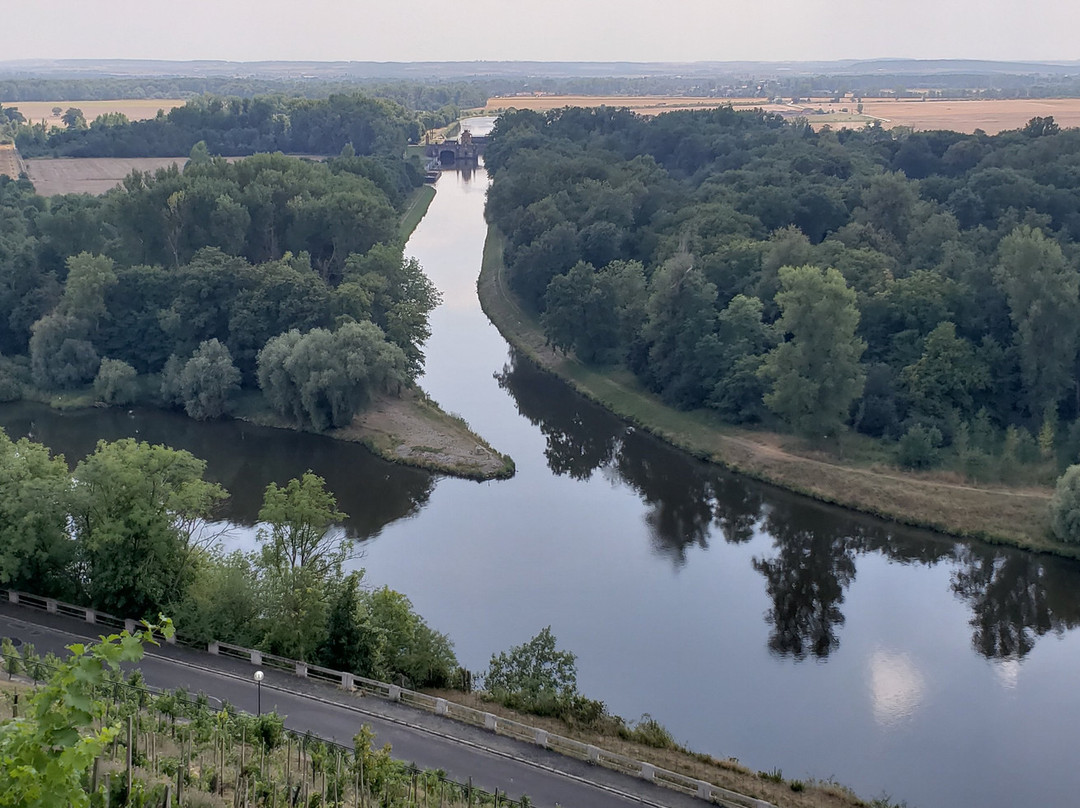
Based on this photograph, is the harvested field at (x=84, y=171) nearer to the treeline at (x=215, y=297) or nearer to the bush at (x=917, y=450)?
the treeline at (x=215, y=297)

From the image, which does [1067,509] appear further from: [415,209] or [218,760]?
[415,209]

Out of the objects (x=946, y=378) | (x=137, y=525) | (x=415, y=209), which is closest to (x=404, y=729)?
(x=137, y=525)

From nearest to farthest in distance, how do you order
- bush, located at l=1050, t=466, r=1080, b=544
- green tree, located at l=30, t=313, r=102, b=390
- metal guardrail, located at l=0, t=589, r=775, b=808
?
metal guardrail, located at l=0, t=589, r=775, b=808, bush, located at l=1050, t=466, r=1080, b=544, green tree, located at l=30, t=313, r=102, b=390

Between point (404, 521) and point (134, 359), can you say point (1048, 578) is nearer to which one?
point (404, 521)

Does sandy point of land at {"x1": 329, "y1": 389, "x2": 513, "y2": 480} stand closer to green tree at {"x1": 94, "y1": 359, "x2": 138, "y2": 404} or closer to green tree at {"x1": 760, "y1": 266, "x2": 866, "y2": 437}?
green tree at {"x1": 94, "y1": 359, "x2": 138, "y2": 404}

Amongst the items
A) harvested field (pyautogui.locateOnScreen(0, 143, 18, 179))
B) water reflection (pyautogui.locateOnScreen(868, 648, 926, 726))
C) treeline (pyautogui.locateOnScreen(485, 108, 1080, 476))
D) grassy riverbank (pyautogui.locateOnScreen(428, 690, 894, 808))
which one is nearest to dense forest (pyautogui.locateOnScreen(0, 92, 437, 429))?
treeline (pyautogui.locateOnScreen(485, 108, 1080, 476))

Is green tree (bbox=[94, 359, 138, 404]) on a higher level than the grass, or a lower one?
lower

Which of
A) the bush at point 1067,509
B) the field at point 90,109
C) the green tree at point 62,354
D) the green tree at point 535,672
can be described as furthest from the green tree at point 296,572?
the field at point 90,109
